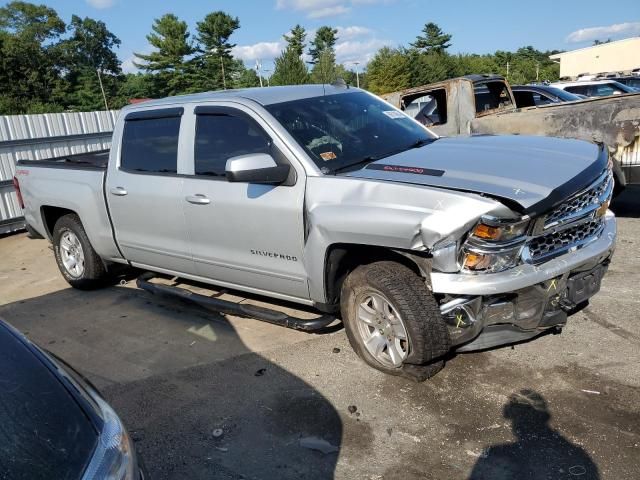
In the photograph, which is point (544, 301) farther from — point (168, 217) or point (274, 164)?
point (168, 217)

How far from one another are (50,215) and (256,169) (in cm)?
372

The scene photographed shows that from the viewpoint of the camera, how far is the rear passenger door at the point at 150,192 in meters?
4.62

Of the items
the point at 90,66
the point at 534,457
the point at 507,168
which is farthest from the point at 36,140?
the point at 90,66

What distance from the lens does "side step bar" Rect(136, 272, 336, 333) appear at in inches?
155

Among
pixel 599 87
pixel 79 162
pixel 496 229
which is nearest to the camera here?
pixel 496 229

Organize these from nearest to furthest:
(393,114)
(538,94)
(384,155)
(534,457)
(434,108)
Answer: (534,457)
(384,155)
(393,114)
(434,108)
(538,94)

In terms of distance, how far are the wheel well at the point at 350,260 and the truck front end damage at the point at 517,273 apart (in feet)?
0.76

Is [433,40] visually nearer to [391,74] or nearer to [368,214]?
[391,74]

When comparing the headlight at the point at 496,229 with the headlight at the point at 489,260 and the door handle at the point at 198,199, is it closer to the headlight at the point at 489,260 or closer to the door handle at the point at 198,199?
the headlight at the point at 489,260

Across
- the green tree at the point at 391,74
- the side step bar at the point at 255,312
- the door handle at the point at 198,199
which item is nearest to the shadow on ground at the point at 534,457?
the side step bar at the point at 255,312

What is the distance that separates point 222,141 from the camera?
4320mm

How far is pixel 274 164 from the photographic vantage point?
3.71 meters

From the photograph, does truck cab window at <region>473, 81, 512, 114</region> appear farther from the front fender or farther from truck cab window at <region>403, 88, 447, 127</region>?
the front fender

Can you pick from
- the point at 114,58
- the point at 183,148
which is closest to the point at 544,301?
the point at 183,148
